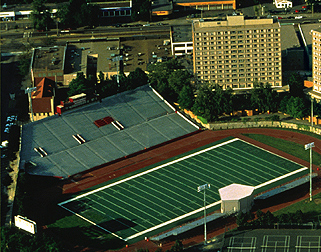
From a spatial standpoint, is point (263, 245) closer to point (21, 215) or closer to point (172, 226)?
point (172, 226)

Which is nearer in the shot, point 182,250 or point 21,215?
→ point 182,250

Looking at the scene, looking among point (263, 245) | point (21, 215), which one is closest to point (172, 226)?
point (263, 245)

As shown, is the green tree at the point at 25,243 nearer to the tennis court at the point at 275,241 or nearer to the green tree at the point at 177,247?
the green tree at the point at 177,247

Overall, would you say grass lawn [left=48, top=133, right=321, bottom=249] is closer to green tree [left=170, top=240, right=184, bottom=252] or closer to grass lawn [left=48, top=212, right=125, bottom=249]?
grass lawn [left=48, top=212, right=125, bottom=249]

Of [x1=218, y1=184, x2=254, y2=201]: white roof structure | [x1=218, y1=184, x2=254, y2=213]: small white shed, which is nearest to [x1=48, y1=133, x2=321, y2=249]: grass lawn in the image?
[x1=218, y1=184, x2=254, y2=213]: small white shed

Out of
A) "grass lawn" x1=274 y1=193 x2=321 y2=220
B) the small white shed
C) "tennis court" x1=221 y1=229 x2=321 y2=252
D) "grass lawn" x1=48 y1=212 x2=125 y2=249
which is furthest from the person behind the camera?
"grass lawn" x1=274 y1=193 x2=321 y2=220

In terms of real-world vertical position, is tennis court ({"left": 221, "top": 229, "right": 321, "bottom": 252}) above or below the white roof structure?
below

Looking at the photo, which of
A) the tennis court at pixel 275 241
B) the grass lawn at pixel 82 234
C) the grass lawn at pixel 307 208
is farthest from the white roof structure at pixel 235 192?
the grass lawn at pixel 82 234

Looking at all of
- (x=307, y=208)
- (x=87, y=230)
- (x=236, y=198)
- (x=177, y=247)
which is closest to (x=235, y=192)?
(x=236, y=198)
